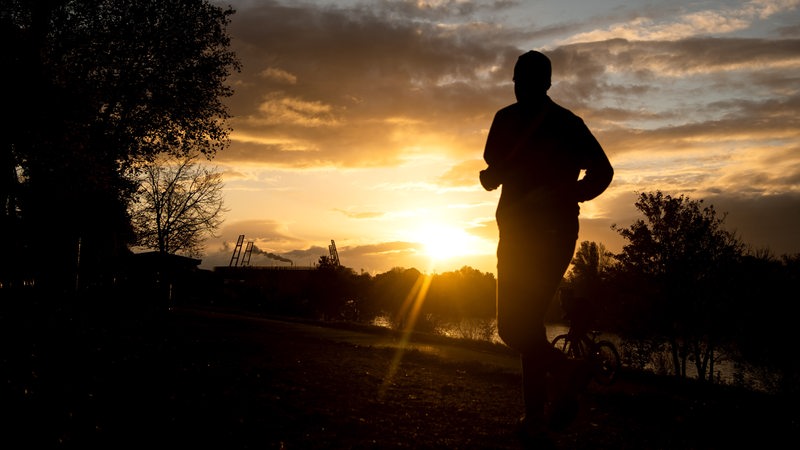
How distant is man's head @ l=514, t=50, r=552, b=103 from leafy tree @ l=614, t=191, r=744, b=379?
1770 inches

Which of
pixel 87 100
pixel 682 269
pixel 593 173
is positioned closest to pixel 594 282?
pixel 682 269

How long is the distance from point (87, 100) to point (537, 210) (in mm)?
20084

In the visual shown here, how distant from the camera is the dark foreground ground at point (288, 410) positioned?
4137mm

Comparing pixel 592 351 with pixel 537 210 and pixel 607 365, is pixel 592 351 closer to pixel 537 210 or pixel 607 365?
pixel 607 365

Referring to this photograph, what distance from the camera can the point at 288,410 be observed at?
5.12 meters

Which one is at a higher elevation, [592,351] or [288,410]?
[592,351]

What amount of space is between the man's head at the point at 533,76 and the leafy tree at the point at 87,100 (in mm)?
19029

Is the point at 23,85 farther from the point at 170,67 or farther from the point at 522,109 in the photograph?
the point at 522,109

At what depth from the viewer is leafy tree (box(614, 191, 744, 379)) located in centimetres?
4447

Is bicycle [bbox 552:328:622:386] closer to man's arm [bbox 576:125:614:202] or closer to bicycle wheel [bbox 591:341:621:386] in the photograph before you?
bicycle wheel [bbox 591:341:621:386]

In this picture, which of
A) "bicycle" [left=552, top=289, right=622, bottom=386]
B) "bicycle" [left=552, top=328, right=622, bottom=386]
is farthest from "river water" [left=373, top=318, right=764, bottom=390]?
"bicycle" [left=552, top=289, right=622, bottom=386]

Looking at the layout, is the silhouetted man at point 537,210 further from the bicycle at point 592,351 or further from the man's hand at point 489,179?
the bicycle at point 592,351

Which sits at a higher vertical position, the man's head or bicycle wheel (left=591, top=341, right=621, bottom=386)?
the man's head

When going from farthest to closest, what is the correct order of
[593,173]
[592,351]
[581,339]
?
[592,351] → [581,339] → [593,173]
